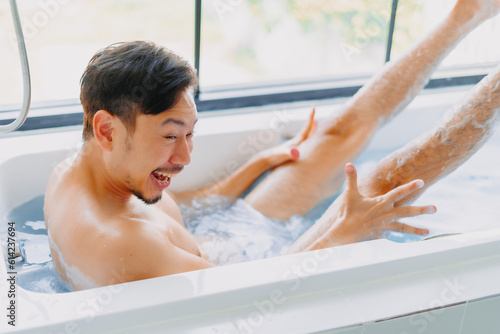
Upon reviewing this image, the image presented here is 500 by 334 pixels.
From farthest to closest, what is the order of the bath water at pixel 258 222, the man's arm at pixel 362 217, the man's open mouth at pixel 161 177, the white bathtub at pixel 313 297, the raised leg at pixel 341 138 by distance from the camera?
1. the raised leg at pixel 341 138
2. the bath water at pixel 258 222
3. the man's arm at pixel 362 217
4. the man's open mouth at pixel 161 177
5. the white bathtub at pixel 313 297

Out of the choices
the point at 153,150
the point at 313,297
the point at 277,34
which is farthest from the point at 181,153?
the point at 277,34

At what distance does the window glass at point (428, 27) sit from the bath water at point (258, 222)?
8.38ft

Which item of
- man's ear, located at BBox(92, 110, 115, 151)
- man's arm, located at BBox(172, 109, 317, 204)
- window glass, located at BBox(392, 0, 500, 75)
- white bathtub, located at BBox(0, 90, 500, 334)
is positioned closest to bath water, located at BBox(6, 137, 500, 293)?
man's arm, located at BBox(172, 109, 317, 204)

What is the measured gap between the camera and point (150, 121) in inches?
48.4

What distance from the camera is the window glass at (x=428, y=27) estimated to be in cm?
466

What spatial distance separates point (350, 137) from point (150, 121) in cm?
90

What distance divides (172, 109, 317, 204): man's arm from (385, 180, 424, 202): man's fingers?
58cm

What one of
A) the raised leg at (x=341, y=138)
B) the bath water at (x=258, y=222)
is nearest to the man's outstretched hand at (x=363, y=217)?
the bath water at (x=258, y=222)

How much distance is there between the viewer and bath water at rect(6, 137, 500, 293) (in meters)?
1.59

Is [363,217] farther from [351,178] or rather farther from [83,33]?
[83,33]

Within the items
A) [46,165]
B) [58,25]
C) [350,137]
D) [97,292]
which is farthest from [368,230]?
[58,25]

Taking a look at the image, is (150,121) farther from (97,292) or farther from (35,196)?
(35,196)

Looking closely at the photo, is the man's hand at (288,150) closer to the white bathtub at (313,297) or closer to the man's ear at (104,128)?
the white bathtub at (313,297)

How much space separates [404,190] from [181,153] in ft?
1.87
